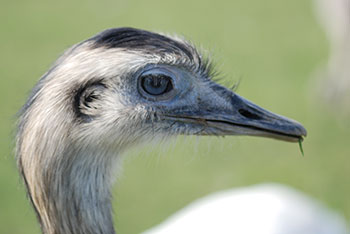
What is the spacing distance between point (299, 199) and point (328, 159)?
177 cm

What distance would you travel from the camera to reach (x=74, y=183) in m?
1.79

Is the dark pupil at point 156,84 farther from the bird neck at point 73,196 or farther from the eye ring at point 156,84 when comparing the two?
the bird neck at point 73,196

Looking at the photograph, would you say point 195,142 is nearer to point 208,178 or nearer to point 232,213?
point 232,213

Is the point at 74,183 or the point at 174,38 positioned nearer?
the point at 74,183

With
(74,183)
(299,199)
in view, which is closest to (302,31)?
(299,199)

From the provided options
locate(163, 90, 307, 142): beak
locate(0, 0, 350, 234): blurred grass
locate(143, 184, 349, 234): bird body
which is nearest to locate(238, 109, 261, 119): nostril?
locate(163, 90, 307, 142): beak

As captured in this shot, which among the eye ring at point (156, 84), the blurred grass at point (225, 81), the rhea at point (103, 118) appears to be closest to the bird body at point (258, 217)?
the blurred grass at point (225, 81)

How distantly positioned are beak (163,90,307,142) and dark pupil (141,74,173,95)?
0.33 ft

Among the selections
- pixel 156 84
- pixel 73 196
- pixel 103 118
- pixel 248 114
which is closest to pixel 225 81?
pixel 248 114

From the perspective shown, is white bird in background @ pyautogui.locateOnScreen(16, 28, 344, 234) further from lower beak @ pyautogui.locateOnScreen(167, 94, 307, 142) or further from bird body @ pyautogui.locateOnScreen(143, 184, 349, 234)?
bird body @ pyautogui.locateOnScreen(143, 184, 349, 234)

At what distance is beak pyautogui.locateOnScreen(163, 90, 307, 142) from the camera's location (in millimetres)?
1930

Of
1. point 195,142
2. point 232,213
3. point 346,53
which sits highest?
point 346,53

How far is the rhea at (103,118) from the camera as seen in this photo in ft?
5.75

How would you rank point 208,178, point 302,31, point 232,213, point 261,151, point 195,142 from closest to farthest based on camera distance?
point 195,142 < point 232,213 < point 208,178 < point 261,151 < point 302,31
